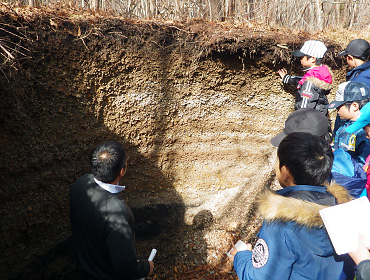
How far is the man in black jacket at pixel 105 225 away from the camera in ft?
6.01

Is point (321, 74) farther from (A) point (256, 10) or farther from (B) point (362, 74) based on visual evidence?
(A) point (256, 10)

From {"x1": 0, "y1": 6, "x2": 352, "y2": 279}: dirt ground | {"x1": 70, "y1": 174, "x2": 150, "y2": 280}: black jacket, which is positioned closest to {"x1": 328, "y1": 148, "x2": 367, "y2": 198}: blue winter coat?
{"x1": 70, "y1": 174, "x2": 150, "y2": 280}: black jacket

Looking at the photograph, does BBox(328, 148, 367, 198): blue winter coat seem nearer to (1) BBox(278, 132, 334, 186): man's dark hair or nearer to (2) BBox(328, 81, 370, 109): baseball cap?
(1) BBox(278, 132, 334, 186): man's dark hair

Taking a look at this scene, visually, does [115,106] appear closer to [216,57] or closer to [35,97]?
[35,97]

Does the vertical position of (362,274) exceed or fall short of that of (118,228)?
it exceeds it

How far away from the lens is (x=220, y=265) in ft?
12.1

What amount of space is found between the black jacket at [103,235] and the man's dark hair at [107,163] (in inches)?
3.9

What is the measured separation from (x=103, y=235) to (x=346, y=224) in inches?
56.6

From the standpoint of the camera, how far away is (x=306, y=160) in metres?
1.48

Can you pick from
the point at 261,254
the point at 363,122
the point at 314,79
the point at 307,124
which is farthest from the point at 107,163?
→ the point at 314,79

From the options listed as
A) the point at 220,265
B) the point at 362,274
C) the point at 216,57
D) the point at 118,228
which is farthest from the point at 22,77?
the point at 220,265

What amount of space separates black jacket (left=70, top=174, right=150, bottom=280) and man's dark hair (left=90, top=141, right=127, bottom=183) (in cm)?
10

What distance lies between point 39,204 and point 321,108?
3563mm

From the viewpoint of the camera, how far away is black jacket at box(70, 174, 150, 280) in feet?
5.99
